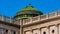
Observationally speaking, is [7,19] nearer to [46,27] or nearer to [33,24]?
[33,24]

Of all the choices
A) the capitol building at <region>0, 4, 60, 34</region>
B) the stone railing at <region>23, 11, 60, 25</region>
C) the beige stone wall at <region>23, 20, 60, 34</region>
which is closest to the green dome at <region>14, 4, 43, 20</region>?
the capitol building at <region>0, 4, 60, 34</region>

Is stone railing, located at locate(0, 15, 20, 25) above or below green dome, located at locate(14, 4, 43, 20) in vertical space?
below

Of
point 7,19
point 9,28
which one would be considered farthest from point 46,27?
point 7,19

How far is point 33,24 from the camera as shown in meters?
62.8

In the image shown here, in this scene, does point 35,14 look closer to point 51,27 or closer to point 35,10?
point 35,10

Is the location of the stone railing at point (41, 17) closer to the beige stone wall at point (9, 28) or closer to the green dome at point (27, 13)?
the beige stone wall at point (9, 28)

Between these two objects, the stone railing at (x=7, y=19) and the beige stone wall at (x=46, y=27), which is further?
the stone railing at (x=7, y=19)

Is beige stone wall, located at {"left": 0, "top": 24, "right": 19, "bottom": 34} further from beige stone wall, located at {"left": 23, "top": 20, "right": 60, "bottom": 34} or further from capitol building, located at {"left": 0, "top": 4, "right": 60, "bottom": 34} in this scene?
beige stone wall, located at {"left": 23, "top": 20, "right": 60, "bottom": 34}

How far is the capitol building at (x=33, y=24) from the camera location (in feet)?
194

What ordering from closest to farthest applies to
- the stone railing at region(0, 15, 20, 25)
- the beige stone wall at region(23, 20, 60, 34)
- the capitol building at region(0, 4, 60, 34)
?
the beige stone wall at region(23, 20, 60, 34) < the capitol building at region(0, 4, 60, 34) < the stone railing at region(0, 15, 20, 25)

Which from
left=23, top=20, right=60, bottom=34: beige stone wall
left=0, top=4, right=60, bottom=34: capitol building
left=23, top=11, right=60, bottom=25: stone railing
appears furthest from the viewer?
left=23, top=11, right=60, bottom=25: stone railing

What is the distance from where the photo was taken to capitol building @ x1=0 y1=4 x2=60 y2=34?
59.2 meters

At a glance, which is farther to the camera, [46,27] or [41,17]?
[41,17]

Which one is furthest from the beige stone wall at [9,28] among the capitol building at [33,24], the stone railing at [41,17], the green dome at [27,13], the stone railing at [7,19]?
the green dome at [27,13]
